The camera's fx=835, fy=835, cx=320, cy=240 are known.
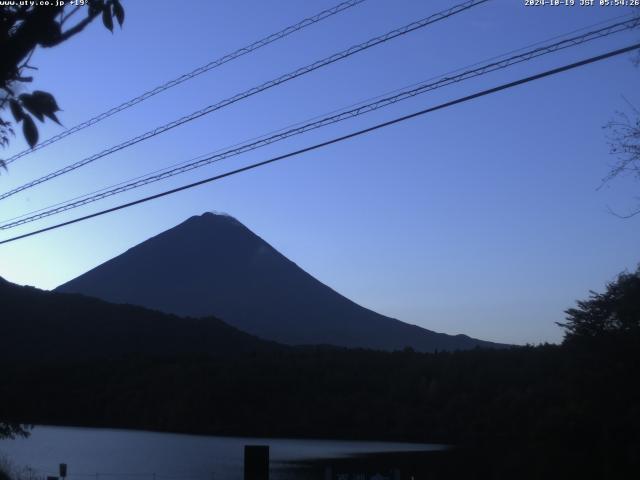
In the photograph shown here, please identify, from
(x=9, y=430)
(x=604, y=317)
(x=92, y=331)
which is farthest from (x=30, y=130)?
(x=92, y=331)

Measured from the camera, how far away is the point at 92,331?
8912 centimetres

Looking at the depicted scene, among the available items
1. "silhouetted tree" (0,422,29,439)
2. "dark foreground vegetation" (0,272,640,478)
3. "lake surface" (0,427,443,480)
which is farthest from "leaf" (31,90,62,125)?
"dark foreground vegetation" (0,272,640,478)

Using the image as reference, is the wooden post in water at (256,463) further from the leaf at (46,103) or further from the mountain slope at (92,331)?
the mountain slope at (92,331)

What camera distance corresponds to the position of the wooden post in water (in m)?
8.58

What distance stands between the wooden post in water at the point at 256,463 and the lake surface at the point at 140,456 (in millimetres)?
15427

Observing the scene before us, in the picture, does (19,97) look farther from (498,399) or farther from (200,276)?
(200,276)

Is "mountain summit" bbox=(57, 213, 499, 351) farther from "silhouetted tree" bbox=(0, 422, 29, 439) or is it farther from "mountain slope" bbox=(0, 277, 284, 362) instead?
Result: "silhouetted tree" bbox=(0, 422, 29, 439)

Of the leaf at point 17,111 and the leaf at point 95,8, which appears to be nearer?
the leaf at point 17,111

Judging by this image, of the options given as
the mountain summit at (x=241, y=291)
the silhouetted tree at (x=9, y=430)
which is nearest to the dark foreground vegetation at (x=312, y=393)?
the silhouetted tree at (x=9, y=430)

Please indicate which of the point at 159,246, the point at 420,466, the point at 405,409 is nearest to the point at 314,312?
the point at 159,246

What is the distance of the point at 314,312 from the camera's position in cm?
17362

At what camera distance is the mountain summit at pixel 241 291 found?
162625mm

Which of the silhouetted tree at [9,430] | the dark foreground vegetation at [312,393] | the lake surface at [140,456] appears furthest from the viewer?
the dark foreground vegetation at [312,393]

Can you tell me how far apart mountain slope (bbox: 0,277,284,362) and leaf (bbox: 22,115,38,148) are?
71672mm
